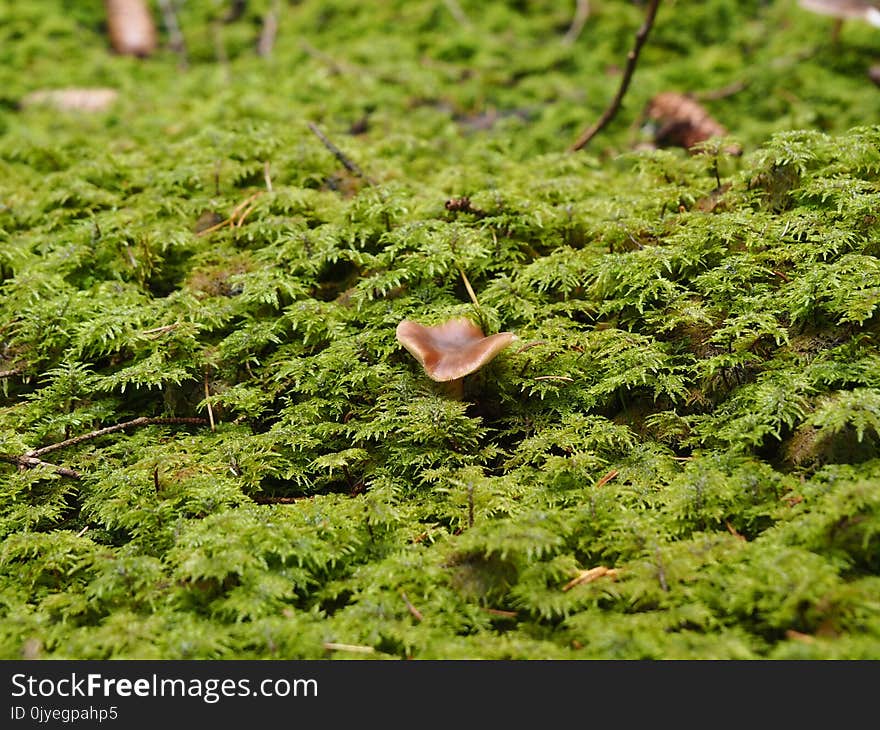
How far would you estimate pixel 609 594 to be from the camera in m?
2.13

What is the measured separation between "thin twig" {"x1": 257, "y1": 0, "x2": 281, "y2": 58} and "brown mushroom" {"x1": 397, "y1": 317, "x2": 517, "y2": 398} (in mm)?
4611

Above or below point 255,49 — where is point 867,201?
below

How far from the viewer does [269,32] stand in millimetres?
6961

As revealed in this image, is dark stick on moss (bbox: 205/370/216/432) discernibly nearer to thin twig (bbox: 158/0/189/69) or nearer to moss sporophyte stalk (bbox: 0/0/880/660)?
moss sporophyte stalk (bbox: 0/0/880/660)

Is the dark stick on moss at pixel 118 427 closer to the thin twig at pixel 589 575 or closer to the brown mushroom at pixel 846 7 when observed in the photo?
the thin twig at pixel 589 575

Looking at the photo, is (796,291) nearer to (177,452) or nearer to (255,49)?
(177,452)

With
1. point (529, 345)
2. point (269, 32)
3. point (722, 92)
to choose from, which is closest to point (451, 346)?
point (529, 345)

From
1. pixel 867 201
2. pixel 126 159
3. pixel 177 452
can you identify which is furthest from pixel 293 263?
pixel 867 201

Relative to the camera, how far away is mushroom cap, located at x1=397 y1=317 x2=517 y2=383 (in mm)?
2666

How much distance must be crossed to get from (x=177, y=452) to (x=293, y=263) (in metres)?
0.98

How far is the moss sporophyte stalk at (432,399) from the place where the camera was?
82.9 inches

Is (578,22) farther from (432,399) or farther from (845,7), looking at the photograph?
(432,399)

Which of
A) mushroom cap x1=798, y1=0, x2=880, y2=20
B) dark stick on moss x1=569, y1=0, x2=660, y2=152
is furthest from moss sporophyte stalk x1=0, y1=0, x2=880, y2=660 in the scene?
mushroom cap x1=798, y1=0, x2=880, y2=20

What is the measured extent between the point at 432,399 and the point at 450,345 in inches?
8.3
